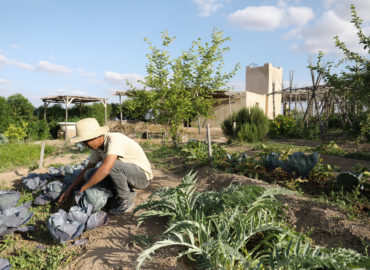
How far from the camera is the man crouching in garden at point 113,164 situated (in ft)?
8.25

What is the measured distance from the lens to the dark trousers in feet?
8.86

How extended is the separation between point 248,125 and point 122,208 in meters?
6.84

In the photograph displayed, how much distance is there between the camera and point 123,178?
2.73 meters

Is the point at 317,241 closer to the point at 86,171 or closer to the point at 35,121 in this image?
the point at 86,171

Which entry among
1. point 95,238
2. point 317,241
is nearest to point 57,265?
point 95,238

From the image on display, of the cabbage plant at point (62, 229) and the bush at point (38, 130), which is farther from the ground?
the bush at point (38, 130)

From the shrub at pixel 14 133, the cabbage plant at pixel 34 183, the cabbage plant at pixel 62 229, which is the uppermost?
the shrub at pixel 14 133

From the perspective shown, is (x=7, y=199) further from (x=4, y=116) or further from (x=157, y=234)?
(x=4, y=116)

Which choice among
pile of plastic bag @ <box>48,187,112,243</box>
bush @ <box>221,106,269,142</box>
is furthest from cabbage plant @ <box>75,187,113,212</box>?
bush @ <box>221,106,269,142</box>

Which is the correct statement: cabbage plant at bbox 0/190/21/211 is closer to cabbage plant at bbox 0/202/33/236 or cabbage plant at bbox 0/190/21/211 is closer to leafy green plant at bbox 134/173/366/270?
cabbage plant at bbox 0/202/33/236

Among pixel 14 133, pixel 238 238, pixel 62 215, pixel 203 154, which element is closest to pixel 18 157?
pixel 203 154

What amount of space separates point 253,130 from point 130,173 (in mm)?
6848

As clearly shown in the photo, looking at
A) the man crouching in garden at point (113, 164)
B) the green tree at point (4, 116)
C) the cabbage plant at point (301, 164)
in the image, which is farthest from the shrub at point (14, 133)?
the cabbage plant at point (301, 164)

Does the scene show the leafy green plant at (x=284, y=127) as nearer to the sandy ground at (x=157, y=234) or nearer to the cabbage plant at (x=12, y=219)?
the sandy ground at (x=157, y=234)
